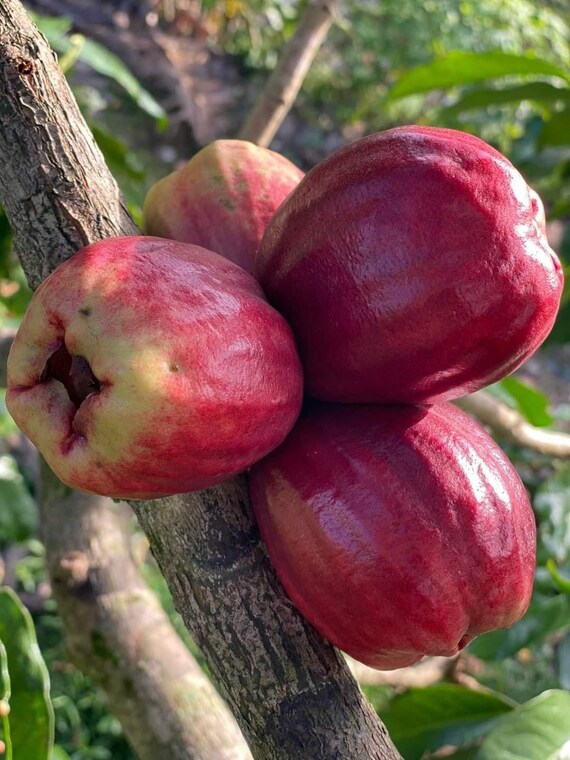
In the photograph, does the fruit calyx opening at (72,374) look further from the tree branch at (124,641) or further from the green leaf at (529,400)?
the green leaf at (529,400)

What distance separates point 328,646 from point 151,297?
1.42ft

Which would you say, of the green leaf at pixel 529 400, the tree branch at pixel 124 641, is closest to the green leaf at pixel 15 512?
the tree branch at pixel 124 641

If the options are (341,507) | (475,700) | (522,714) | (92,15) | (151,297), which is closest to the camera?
(151,297)

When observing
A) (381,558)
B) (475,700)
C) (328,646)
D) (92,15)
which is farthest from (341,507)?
(92,15)

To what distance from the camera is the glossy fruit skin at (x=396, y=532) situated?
72cm

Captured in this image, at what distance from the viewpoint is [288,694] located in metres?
0.79

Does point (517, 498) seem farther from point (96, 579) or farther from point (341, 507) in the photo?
point (96, 579)

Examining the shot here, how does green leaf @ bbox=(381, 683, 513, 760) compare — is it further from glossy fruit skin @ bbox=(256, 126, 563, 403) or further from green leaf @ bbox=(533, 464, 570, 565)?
glossy fruit skin @ bbox=(256, 126, 563, 403)

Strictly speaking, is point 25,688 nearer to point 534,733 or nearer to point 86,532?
point 86,532

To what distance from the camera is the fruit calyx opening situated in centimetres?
67

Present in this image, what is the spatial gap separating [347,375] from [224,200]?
12.4 inches

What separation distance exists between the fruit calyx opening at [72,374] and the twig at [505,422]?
114cm

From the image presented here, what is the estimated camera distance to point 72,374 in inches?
26.6

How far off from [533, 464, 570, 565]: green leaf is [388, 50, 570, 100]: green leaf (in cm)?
94
